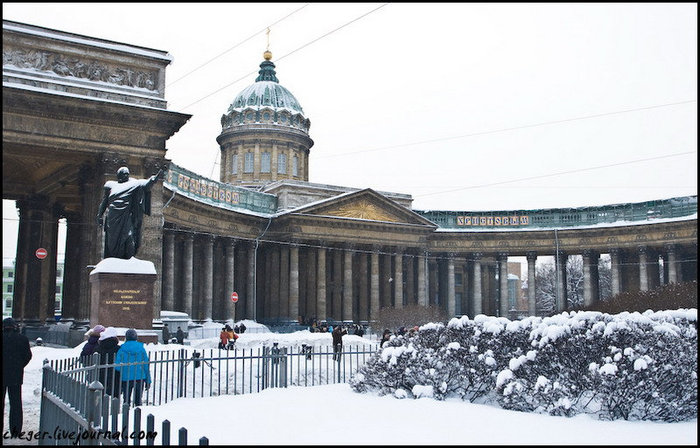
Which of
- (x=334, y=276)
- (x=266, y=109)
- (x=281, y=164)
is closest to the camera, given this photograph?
(x=334, y=276)

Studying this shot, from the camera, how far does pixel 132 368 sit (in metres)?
13.5

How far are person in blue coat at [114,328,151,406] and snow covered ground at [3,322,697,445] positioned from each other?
0.82 meters

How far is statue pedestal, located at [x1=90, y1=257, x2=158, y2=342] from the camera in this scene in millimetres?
21438

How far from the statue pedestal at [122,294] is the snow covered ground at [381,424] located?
795 cm

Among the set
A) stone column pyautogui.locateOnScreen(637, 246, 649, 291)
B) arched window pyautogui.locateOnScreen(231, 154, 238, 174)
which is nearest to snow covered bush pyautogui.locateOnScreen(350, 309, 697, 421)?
stone column pyautogui.locateOnScreen(637, 246, 649, 291)

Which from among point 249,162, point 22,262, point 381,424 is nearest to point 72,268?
point 22,262

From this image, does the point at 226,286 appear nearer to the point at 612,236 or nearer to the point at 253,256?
the point at 253,256

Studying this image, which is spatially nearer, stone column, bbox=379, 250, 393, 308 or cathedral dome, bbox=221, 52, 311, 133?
stone column, bbox=379, 250, 393, 308

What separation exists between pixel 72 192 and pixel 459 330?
2880cm

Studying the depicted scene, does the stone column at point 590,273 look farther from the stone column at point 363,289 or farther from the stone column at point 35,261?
the stone column at point 35,261

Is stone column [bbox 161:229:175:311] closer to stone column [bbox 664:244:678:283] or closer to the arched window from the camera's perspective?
A: the arched window

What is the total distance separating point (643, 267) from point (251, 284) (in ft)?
111

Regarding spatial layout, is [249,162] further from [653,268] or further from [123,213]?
[123,213]

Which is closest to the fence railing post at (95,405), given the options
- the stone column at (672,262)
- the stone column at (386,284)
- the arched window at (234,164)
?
the stone column at (386,284)
